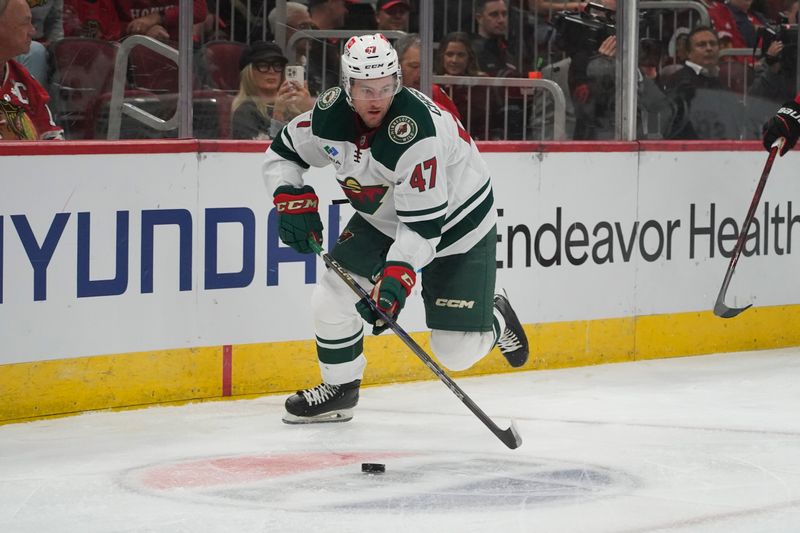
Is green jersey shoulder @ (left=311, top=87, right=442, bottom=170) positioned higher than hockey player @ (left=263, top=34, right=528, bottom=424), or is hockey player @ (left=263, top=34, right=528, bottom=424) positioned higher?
green jersey shoulder @ (left=311, top=87, right=442, bottom=170)

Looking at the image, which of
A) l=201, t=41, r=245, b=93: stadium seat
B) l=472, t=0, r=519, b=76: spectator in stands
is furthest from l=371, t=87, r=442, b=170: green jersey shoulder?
l=472, t=0, r=519, b=76: spectator in stands

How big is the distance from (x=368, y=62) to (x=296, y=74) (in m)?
1.39

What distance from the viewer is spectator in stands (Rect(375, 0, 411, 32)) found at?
5.75 metres

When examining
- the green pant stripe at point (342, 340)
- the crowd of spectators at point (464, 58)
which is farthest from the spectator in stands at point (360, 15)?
the green pant stripe at point (342, 340)

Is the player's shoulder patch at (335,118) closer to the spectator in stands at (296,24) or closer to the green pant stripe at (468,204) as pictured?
the green pant stripe at (468,204)

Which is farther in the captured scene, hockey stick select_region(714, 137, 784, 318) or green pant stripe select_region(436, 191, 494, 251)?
hockey stick select_region(714, 137, 784, 318)

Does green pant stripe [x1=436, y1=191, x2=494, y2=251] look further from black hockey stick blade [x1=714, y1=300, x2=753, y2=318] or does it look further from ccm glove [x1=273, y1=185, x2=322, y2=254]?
black hockey stick blade [x1=714, y1=300, x2=753, y2=318]

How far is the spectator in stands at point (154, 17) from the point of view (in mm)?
5090

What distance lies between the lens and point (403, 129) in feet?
14.1

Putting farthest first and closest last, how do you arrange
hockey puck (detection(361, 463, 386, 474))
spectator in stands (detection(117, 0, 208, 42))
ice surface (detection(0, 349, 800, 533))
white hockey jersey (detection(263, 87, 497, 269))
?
spectator in stands (detection(117, 0, 208, 42)) → white hockey jersey (detection(263, 87, 497, 269)) → hockey puck (detection(361, 463, 386, 474)) → ice surface (detection(0, 349, 800, 533))

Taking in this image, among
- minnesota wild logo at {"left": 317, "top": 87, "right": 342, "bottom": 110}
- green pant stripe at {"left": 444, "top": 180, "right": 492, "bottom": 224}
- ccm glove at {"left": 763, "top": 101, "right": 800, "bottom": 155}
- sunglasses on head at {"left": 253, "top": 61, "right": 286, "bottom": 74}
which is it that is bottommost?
green pant stripe at {"left": 444, "top": 180, "right": 492, "bottom": 224}

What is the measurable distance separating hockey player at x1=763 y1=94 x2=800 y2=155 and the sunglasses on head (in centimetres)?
226

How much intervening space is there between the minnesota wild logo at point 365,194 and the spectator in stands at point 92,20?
1083 mm

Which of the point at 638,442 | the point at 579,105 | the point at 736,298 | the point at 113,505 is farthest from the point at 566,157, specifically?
the point at 113,505
